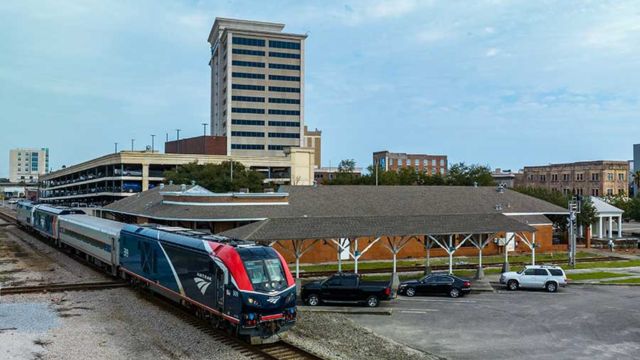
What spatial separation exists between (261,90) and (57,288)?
416 ft

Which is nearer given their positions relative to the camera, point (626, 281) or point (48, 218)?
point (626, 281)

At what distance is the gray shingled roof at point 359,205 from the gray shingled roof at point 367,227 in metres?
10.2

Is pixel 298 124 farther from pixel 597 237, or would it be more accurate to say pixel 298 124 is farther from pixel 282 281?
pixel 282 281

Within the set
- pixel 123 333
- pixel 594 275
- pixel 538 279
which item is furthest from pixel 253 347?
pixel 594 275

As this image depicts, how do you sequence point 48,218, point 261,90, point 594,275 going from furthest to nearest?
point 261,90 < point 48,218 < point 594,275

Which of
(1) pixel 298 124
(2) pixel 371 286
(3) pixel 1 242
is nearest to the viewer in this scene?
(2) pixel 371 286

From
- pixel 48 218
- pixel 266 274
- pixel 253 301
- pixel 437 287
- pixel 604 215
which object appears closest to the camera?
pixel 253 301

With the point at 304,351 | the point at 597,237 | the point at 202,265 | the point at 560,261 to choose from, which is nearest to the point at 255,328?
the point at 304,351

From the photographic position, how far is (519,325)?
970 inches

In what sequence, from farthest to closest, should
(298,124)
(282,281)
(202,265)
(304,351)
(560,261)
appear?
(298,124), (560,261), (202,265), (282,281), (304,351)

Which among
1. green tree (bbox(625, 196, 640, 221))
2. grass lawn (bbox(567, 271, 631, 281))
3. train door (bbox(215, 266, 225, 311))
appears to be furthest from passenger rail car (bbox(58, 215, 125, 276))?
green tree (bbox(625, 196, 640, 221))

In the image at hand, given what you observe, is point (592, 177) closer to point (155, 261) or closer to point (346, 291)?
point (346, 291)

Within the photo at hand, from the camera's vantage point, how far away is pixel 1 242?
59.3 metres

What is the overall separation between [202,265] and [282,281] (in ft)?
11.8
